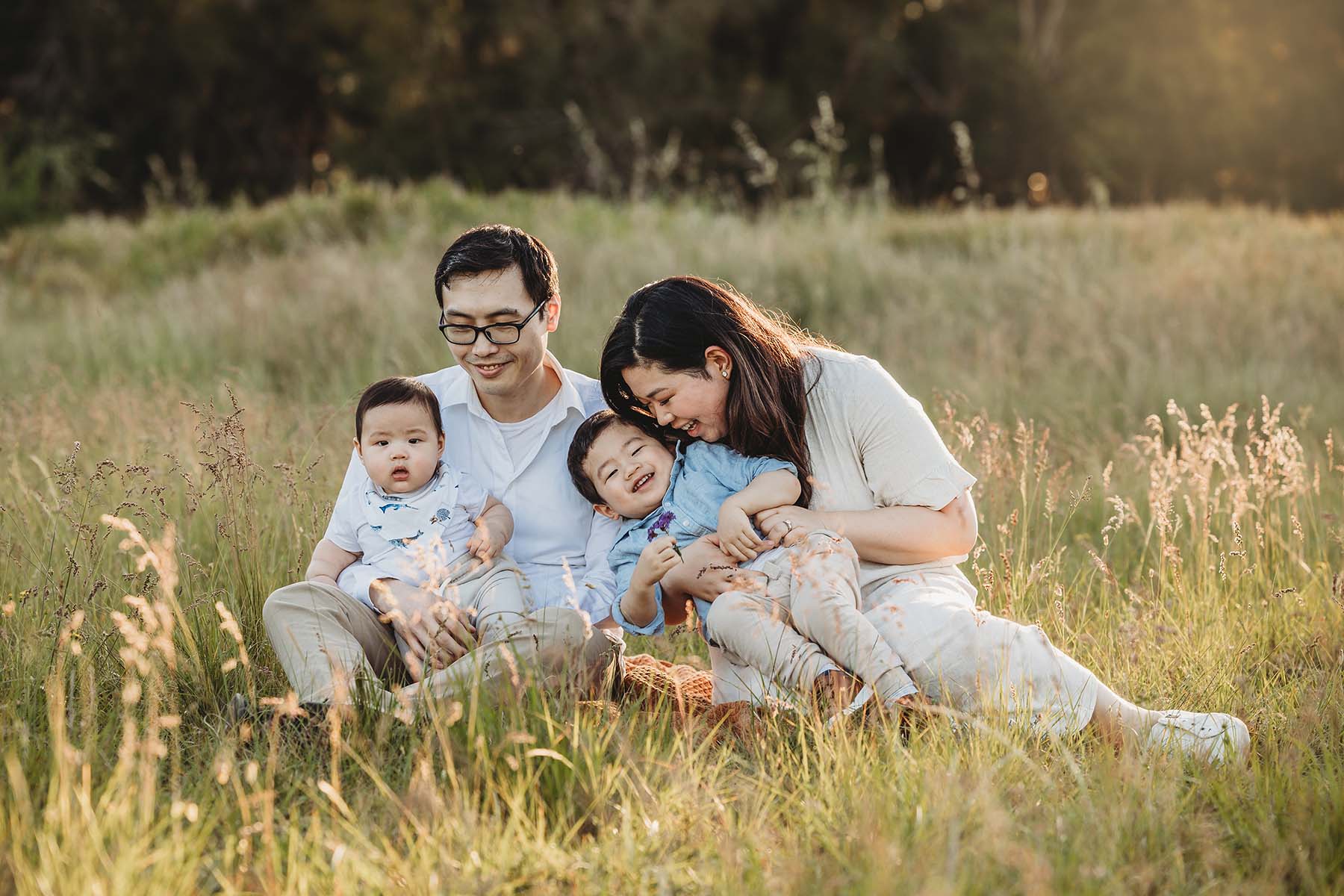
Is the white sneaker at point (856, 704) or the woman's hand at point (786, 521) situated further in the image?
the woman's hand at point (786, 521)

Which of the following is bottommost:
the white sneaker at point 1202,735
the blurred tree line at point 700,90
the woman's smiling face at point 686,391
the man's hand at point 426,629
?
the white sneaker at point 1202,735

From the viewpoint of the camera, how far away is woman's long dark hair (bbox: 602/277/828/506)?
337cm

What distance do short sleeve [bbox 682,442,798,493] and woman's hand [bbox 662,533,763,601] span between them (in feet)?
A: 0.55

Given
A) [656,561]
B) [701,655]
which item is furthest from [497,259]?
[701,655]

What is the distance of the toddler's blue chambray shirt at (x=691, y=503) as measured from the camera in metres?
3.46

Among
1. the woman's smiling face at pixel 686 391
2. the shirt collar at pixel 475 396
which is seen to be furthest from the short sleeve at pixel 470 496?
the woman's smiling face at pixel 686 391

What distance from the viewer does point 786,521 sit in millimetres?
3295

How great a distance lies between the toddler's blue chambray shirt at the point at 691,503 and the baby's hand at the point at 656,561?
0.34ft

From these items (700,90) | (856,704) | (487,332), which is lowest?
(856,704)

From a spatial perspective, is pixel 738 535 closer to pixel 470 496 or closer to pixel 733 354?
pixel 733 354

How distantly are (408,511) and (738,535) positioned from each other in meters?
1.05

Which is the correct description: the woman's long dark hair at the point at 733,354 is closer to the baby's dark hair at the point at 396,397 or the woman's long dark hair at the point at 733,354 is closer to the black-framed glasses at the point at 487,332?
the black-framed glasses at the point at 487,332

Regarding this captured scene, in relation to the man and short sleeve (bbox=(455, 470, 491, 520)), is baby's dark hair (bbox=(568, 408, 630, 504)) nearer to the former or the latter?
the man

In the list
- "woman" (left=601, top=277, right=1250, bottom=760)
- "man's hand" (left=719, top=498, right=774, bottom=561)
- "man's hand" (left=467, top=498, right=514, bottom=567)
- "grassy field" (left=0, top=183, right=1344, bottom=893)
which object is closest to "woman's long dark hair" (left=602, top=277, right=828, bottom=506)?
"woman" (left=601, top=277, right=1250, bottom=760)
